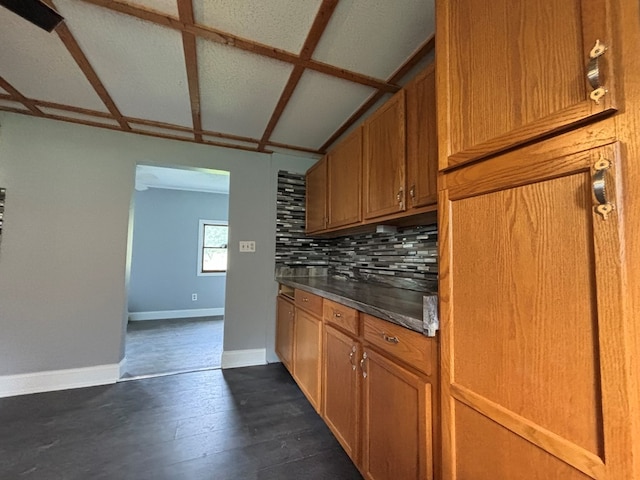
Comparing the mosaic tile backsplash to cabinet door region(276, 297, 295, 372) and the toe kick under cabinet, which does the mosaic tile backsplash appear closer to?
cabinet door region(276, 297, 295, 372)

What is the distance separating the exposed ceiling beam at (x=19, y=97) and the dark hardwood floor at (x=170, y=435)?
7.24 feet

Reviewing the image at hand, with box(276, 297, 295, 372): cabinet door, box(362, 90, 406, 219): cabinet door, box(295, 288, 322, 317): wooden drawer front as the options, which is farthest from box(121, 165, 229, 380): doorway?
box(362, 90, 406, 219): cabinet door

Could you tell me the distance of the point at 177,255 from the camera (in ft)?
16.9

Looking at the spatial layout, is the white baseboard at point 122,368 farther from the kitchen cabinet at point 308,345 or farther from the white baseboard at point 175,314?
the white baseboard at point 175,314

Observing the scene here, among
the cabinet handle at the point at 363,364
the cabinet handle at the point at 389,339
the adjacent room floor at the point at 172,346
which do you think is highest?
the cabinet handle at the point at 389,339

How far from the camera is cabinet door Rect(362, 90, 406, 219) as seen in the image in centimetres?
153

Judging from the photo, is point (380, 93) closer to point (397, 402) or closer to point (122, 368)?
point (397, 402)

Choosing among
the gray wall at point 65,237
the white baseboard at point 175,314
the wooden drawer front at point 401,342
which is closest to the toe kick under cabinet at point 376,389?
the wooden drawer front at point 401,342

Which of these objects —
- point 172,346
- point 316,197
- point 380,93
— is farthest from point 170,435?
point 380,93

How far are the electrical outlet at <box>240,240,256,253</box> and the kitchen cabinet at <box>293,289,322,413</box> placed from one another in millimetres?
854

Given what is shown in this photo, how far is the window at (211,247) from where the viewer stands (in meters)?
5.36

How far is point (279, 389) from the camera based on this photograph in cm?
234

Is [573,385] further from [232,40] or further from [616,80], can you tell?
[232,40]

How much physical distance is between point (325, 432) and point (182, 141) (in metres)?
2.73
